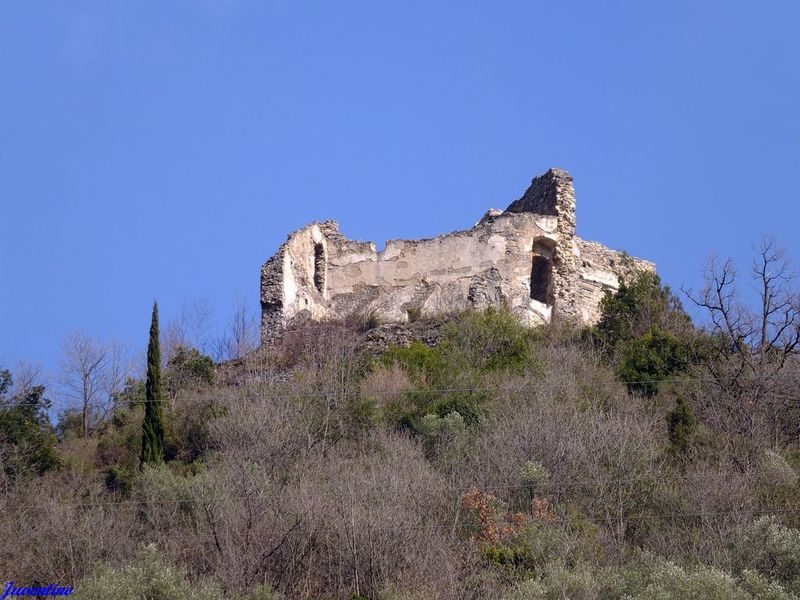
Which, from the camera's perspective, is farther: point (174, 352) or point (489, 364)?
point (174, 352)

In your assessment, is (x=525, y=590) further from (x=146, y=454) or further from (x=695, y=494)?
(x=146, y=454)

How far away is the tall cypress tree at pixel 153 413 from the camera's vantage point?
75.1 feet

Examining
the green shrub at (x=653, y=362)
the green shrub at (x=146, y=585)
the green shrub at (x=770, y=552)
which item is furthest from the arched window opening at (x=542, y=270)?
the green shrub at (x=146, y=585)

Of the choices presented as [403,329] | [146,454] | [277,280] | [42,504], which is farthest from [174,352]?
[42,504]

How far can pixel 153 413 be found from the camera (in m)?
23.6

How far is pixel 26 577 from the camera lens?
1898 centimetres

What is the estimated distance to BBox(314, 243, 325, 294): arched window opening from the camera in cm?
3178

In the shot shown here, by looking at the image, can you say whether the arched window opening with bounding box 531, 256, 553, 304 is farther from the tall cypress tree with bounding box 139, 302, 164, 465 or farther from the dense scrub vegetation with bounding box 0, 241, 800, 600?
the tall cypress tree with bounding box 139, 302, 164, 465

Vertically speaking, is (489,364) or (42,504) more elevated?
(489,364)

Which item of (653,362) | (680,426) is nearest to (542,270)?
(653,362)

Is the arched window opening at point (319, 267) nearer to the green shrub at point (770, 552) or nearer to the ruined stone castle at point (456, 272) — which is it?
the ruined stone castle at point (456, 272)

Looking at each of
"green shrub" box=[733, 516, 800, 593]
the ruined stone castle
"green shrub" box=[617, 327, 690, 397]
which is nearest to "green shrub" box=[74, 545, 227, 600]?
"green shrub" box=[733, 516, 800, 593]

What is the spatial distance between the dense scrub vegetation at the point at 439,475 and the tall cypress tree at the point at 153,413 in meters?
0.39

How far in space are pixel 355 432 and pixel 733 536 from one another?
741 cm
